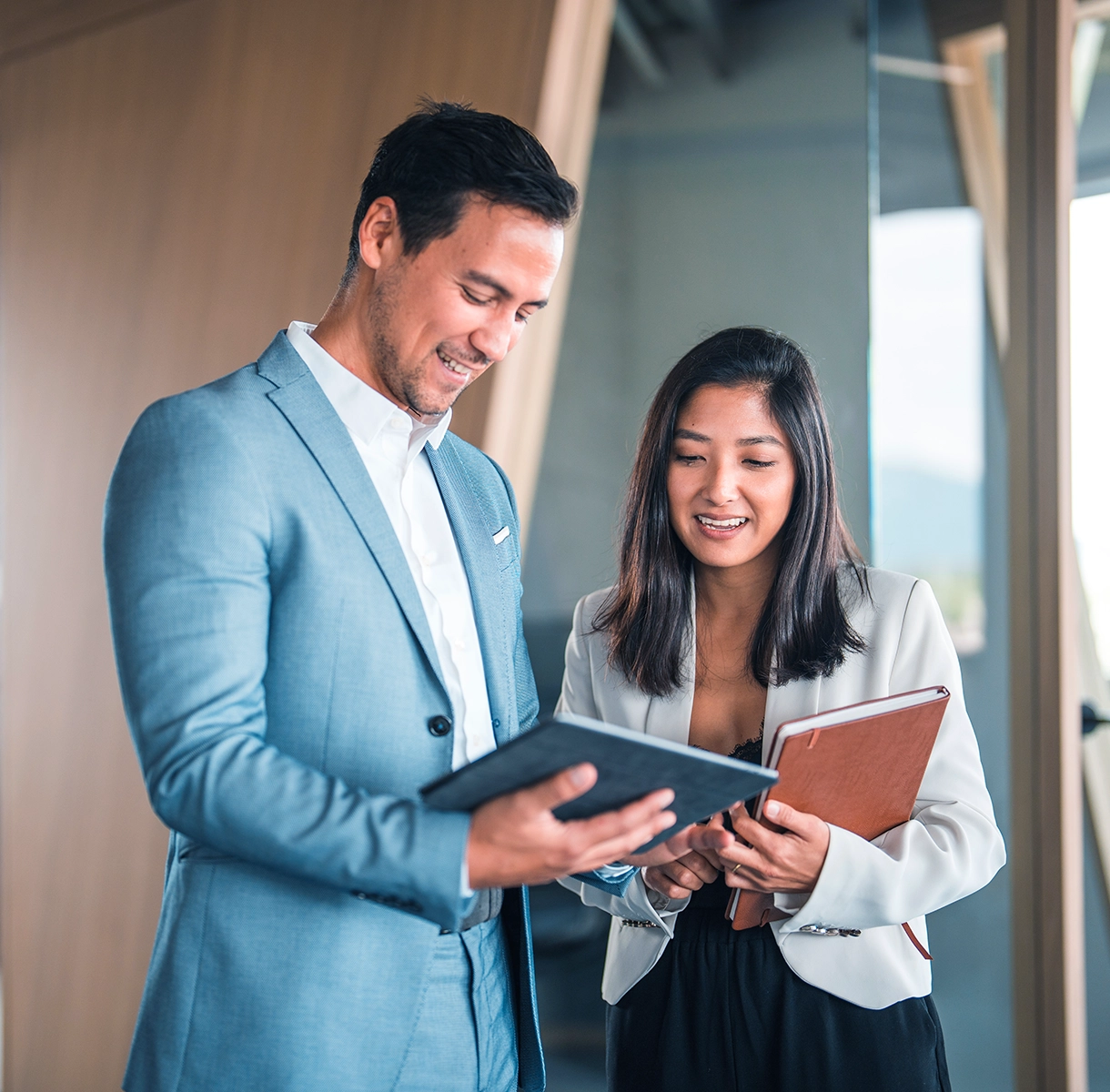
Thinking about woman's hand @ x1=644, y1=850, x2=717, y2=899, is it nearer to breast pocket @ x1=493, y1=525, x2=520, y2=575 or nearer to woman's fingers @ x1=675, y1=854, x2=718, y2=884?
woman's fingers @ x1=675, y1=854, x2=718, y2=884

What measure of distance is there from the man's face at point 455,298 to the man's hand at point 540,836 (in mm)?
563

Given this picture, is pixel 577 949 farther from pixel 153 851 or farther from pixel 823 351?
pixel 823 351

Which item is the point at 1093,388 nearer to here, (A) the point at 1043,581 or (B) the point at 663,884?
(A) the point at 1043,581

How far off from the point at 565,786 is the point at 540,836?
7 cm

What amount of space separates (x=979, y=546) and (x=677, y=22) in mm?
1903

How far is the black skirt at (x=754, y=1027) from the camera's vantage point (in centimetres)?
132

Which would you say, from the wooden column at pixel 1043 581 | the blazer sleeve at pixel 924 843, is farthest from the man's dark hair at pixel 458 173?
the wooden column at pixel 1043 581

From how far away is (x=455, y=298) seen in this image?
1.25m

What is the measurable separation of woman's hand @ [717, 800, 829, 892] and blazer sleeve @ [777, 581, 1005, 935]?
0.02 m

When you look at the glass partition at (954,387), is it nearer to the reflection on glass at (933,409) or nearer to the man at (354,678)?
the reflection on glass at (933,409)

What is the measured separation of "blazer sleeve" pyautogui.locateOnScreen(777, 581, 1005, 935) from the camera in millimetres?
1269

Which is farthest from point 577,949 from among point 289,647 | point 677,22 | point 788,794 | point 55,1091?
point 677,22

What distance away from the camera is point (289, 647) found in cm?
112

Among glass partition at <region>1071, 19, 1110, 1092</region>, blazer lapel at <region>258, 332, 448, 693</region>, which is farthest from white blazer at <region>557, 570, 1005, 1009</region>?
glass partition at <region>1071, 19, 1110, 1092</region>
